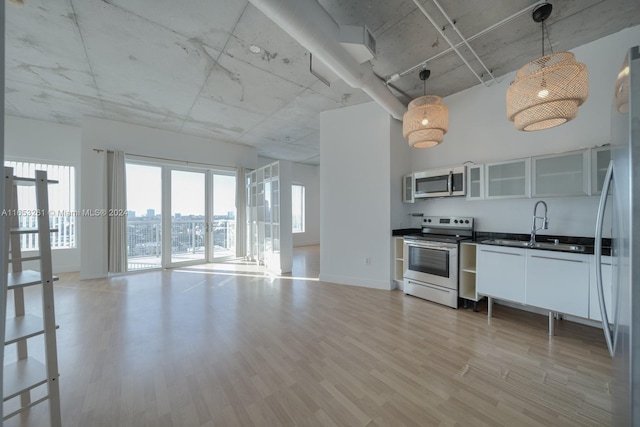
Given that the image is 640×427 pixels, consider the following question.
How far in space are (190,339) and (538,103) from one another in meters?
3.80

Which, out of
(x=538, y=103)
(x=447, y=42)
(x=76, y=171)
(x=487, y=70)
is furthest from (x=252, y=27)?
(x=76, y=171)

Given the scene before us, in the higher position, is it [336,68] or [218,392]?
[336,68]

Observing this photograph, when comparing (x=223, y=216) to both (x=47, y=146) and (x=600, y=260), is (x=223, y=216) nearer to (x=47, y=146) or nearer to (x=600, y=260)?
(x=47, y=146)

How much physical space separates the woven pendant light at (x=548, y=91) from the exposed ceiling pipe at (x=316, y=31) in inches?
58.8

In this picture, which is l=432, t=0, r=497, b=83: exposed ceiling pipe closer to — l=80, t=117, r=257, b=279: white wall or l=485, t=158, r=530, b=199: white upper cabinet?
l=485, t=158, r=530, b=199: white upper cabinet

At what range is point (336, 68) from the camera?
2496 millimetres

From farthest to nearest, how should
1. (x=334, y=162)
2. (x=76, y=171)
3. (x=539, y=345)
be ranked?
(x=76, y=171) < (x=334, y=162) < (x=539, y=345)

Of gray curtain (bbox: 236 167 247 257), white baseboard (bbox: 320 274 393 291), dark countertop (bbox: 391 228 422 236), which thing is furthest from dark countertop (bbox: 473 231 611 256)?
gray curtain (bbox: 236 167 247 257)

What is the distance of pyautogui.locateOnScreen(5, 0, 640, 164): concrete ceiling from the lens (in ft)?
7.43

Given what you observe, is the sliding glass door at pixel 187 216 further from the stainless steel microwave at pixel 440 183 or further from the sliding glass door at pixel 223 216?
the stainless steel microwave at pixel 440 183

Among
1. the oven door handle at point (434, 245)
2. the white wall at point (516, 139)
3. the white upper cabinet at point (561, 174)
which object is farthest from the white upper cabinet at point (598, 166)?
the oven door handle at point (434, 245)

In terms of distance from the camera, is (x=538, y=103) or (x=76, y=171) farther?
(x=76, y=171)

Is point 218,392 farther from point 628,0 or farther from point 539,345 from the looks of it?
point 628,0

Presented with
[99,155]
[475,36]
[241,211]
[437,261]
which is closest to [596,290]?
[437,261]
